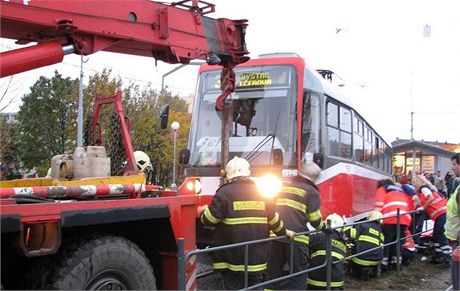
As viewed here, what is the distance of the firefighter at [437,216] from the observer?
925cm

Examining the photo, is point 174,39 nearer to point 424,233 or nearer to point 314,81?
point 314,81

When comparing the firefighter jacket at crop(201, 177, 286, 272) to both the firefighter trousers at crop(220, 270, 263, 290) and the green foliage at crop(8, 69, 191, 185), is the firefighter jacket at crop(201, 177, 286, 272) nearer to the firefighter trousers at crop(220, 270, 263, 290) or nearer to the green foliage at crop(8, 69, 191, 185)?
the firefighter trousers at crop(220, 270, 263, 290)

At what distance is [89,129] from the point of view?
252 inches

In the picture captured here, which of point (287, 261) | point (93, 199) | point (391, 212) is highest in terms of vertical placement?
point (93, 199)

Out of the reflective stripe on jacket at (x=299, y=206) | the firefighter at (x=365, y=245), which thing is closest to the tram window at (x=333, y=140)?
the firefighter at (x=365, y=245)

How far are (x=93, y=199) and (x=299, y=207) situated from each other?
2.44 metres

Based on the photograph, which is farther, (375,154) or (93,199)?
(375,154)

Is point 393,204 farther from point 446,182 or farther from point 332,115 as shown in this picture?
point 446,182

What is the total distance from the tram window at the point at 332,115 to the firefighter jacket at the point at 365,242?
100 inches

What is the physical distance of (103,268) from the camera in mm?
4160

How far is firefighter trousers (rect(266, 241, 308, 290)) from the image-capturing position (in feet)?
19.1

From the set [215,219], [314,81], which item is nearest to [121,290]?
[215,219]

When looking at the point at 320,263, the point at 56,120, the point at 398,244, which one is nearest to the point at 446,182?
the point at 398,244

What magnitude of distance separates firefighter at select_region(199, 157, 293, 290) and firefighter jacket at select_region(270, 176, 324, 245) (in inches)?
28.3
